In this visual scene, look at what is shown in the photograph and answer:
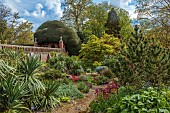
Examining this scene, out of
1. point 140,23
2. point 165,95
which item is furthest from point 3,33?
point 165,95

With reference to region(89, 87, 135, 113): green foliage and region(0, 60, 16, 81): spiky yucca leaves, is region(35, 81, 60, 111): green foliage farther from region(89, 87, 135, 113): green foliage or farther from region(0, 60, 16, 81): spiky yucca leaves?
region(89, 87, 135, 113): green foliage

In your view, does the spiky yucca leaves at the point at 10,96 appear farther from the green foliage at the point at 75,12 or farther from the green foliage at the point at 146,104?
the green foliage at the point at 75,12

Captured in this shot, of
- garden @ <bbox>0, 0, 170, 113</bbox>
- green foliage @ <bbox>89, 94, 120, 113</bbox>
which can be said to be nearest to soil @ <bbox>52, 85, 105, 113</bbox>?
garden @ <bbox>0, 0, 170, 113</bbox>

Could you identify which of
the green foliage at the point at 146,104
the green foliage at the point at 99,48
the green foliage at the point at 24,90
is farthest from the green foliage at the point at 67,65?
the green foliage at the point at 146,104

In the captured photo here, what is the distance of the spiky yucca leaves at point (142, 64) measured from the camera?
5750mm

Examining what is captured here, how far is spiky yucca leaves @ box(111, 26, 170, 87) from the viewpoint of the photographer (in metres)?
5.75

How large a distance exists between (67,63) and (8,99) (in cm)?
959

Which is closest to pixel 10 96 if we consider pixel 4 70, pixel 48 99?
pixel 4 70

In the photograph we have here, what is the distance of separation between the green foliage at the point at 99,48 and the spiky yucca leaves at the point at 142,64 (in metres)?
11.6

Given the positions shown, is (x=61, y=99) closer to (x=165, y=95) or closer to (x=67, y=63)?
(x=165, y=95)

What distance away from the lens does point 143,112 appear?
12.8ft

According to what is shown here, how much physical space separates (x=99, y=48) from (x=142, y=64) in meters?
12.1

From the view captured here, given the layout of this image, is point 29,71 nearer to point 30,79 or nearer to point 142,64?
point 30,79

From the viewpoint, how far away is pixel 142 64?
599 centimetres
